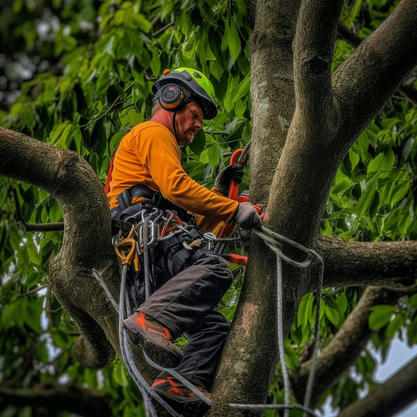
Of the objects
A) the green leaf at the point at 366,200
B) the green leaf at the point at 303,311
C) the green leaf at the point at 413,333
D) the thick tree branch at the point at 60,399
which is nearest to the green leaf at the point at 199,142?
the green leaf at the point at 366,200

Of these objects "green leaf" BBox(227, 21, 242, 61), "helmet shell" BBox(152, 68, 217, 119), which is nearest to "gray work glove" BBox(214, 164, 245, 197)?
"helmet shell" BBox(152, 68, 217, 119)

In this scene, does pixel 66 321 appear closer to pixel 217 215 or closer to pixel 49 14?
pixel 217 215

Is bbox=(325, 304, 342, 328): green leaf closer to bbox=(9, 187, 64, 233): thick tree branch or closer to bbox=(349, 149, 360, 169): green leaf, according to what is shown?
bbox=(349, 149, 360, 169): green leaf

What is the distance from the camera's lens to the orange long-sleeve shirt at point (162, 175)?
262 centimetres

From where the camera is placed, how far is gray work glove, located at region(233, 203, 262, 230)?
2.41 meters

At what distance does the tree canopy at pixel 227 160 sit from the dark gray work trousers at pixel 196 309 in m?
0.12

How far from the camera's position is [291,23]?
3.10m

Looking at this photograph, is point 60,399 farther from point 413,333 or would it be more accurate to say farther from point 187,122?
point 413,333

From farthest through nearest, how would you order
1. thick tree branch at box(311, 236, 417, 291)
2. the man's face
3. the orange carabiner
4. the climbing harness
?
1. the man's face
2. thick tree branch at box(311, 236, 417, 291)
3. the orange carabiner
4. the climbing harness

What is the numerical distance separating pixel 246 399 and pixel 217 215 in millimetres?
816

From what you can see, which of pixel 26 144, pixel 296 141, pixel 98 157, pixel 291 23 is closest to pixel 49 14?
pixel 26 144

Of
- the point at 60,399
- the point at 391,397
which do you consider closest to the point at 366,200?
the point at 391,397

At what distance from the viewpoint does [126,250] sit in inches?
104

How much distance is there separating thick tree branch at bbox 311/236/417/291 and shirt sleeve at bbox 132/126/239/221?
0.46m
